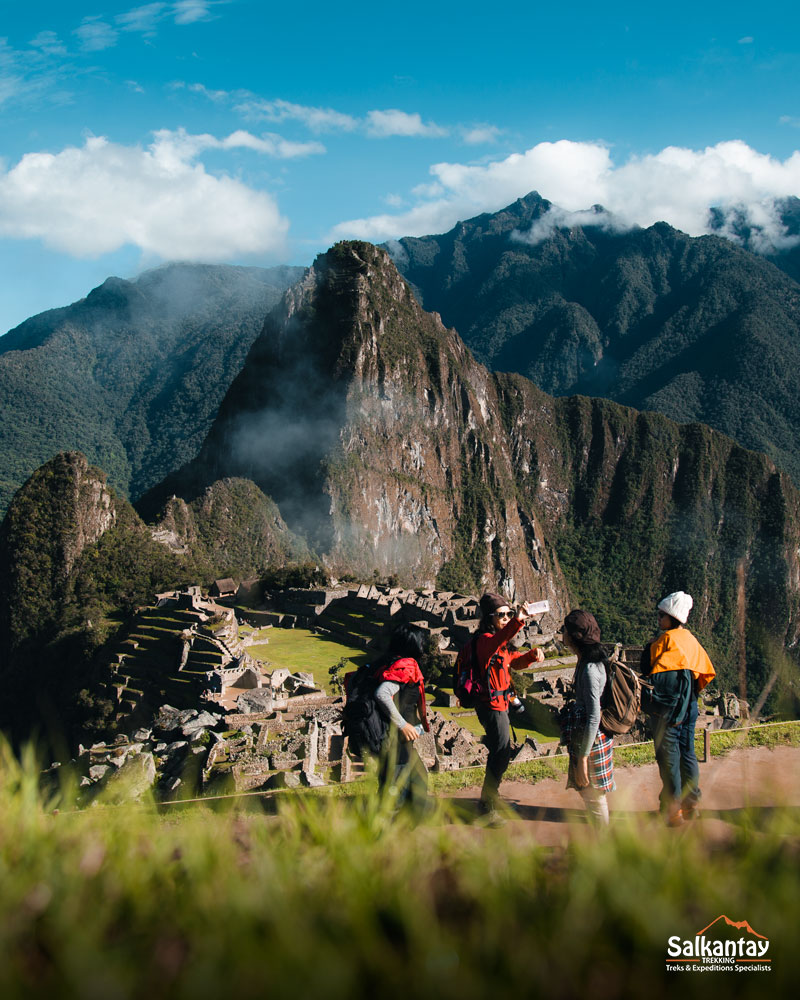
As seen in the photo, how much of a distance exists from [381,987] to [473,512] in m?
116

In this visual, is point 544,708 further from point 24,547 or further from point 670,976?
point 24,547

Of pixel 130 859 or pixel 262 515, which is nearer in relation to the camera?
pixel 130 859

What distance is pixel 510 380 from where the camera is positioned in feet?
453

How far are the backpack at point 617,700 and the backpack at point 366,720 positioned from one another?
5.06ft

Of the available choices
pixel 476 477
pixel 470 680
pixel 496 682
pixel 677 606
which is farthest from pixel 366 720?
pixel 476 477

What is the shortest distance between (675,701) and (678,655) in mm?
322

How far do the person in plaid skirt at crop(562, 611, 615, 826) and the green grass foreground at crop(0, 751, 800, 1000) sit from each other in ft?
9.08

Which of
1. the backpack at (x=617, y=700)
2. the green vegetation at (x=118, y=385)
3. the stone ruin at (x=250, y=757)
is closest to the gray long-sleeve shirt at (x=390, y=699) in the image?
the backpack at (x=617, y=700)

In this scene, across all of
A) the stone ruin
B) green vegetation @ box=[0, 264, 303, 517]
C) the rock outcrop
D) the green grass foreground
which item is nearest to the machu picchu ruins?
the stone ruin

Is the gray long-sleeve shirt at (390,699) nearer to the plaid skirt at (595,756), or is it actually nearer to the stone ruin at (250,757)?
the plaid skirt at (595,756)

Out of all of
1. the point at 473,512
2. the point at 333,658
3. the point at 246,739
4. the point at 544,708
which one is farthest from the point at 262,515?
the point at 246,739

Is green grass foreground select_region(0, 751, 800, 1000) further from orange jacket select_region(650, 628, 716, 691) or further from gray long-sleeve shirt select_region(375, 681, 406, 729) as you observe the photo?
orange jacket select_region(650, 628, 716, 691)

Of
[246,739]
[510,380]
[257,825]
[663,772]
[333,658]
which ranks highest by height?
[510,380]

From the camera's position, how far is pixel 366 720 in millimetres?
5605
